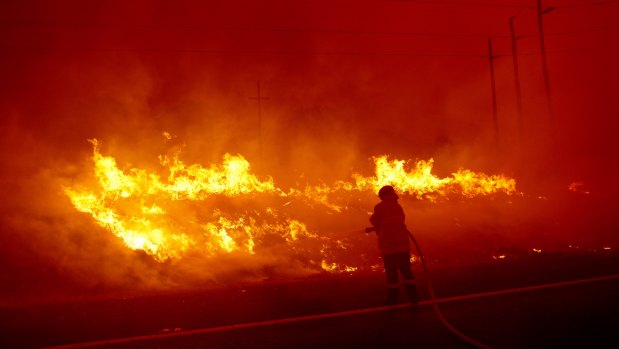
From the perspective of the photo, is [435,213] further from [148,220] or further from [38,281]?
[38,281]

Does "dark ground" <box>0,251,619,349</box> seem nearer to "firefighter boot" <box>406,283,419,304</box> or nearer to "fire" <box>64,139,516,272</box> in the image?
"firefighter boot" <box>406,283,419,304</box>

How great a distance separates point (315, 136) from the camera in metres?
21.7

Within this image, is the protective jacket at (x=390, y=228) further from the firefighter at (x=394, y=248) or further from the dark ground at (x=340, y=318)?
the dark ground at (x=340, y=318)

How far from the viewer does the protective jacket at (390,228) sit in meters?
7.42

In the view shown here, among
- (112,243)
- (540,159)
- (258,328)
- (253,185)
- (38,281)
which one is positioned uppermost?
(540,159)

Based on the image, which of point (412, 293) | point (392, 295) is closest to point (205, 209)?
point (392, 295)

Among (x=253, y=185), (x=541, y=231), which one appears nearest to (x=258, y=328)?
(x=253, y=185)

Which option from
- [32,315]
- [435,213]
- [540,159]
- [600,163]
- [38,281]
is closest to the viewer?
[32,315]

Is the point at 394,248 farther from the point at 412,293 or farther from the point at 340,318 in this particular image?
the point at 340,318

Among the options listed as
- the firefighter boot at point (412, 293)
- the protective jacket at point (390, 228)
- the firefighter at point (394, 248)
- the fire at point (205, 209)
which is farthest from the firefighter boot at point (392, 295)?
the fire at point (205, 209)

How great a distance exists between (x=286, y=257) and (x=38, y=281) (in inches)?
204

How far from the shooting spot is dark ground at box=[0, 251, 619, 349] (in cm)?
564

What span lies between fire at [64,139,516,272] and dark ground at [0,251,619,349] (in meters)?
2.38

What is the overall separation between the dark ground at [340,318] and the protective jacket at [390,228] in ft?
2.83
